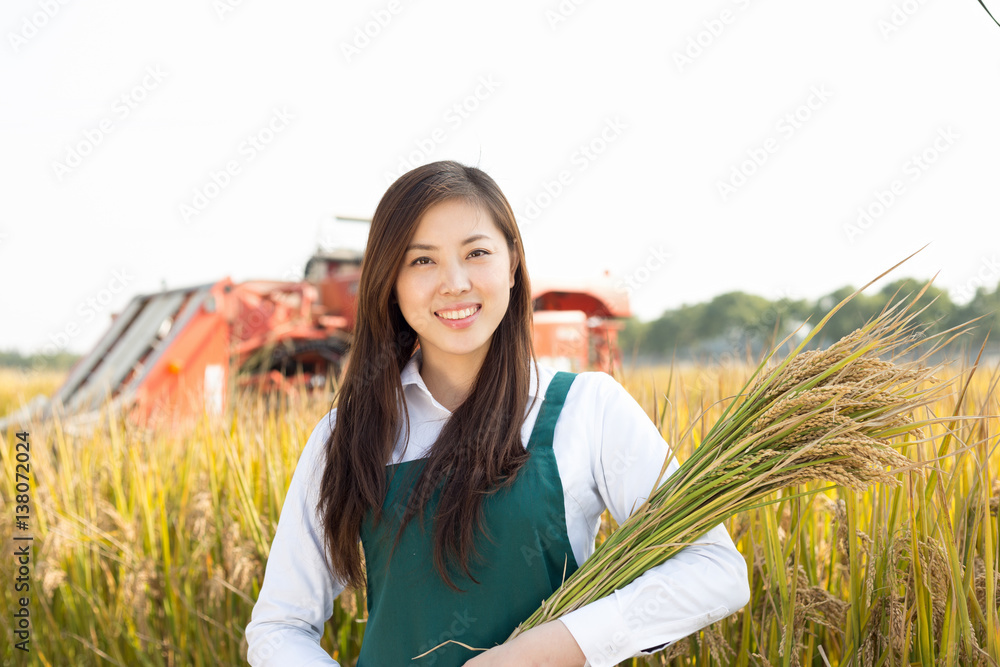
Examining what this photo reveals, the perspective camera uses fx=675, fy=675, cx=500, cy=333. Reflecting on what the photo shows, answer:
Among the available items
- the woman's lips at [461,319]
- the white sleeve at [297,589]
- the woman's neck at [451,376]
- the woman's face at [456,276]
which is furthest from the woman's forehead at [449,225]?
the white sleeve at [297,589]

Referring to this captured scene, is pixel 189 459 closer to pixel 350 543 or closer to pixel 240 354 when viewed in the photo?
pixel 350 543

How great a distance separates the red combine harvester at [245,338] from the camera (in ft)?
15.9

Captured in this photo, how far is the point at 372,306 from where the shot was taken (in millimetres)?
1501

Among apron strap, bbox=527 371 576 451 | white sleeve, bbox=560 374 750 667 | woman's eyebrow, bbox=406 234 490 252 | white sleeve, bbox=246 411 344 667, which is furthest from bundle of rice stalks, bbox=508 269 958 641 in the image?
woman's eyebrow, bbox=406 234 490 252

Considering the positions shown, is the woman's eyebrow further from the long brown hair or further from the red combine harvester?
the red combine harvester

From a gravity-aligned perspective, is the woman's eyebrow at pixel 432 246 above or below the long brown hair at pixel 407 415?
above

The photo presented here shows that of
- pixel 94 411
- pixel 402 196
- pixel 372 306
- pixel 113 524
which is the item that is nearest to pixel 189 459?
pixel 113 524

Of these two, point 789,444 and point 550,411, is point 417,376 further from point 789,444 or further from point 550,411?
point 789,444

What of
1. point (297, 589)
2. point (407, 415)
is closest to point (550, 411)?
point (407, 415)

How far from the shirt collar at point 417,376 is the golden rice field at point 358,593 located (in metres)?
0.38

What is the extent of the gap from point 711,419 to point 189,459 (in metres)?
2.13

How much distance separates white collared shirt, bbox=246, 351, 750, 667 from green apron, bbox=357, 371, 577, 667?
0.12ft

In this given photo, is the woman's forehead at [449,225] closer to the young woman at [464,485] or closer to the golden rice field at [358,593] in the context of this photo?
the young woman at [464,485]

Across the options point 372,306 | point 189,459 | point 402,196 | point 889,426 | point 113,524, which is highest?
point 402,196
